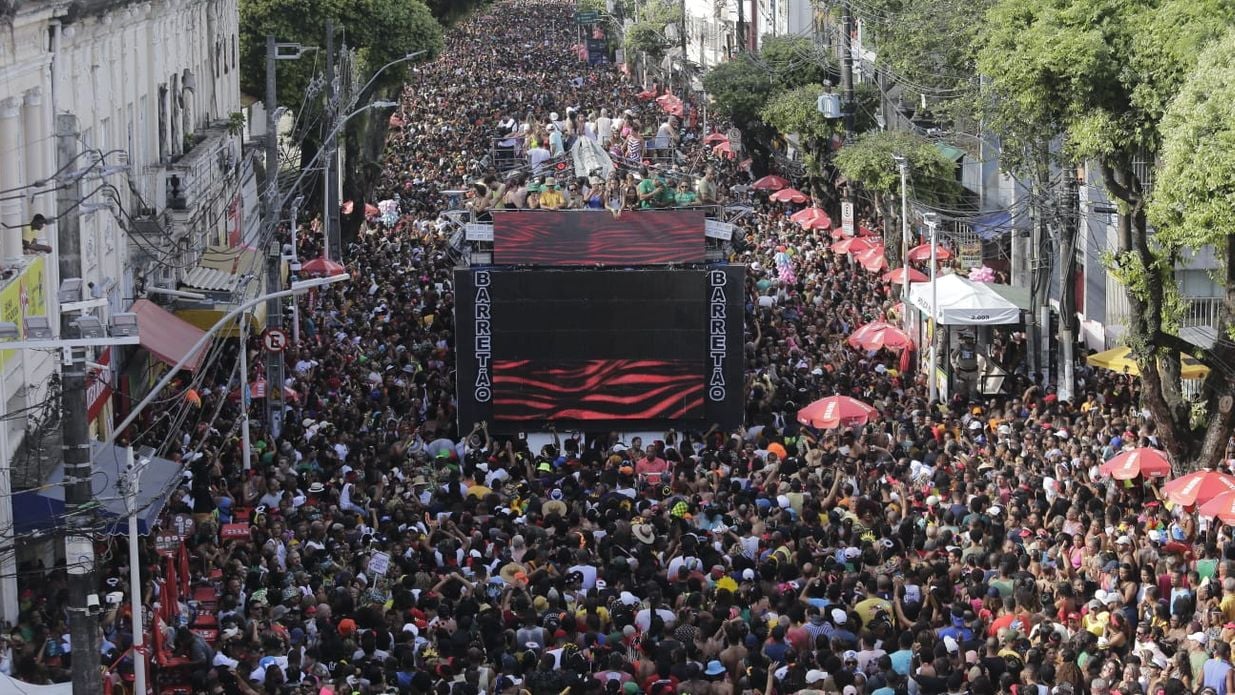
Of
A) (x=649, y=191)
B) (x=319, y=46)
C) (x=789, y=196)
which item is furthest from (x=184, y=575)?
(x=789, y=196)

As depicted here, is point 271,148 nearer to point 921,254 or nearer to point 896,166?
point 921,254

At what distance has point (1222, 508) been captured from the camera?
2186cm

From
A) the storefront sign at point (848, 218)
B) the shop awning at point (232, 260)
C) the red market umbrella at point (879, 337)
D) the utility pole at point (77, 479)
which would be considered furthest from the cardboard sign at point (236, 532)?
the storefront sign at point (848, 218)

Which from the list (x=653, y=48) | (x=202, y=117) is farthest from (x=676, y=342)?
(x=653, y=48)

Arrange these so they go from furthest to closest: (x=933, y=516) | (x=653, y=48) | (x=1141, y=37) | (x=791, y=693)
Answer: (x=653, y=48), (x=1141, y=37), (x=933, y=516), (x=791, y=693)

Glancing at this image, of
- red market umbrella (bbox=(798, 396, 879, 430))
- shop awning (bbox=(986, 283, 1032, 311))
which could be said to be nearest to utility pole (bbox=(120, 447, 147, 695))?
red market umbrella (bbox=(798, 396, 879, 430))

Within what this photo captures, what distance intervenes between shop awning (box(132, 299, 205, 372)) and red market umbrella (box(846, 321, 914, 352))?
10479 millimetres

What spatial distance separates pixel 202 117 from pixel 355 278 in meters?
4.63

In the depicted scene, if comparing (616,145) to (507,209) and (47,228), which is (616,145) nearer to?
(507,209)

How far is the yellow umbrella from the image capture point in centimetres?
3073

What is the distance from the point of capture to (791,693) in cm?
1753

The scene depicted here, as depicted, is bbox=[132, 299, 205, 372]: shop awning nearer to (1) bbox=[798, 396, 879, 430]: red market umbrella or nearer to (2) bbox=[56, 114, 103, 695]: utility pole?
(1) bbox=[798, 396, 879, 430]: red market umbrella

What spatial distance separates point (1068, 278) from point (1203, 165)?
36.8 feet

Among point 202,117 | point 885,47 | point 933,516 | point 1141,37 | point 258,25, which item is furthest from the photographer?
point 258,25
